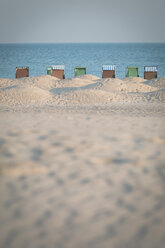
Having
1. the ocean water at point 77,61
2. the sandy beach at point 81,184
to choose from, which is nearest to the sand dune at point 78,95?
the sandy beach at point 81,184

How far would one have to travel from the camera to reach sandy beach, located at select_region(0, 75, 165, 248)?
76.9 inches

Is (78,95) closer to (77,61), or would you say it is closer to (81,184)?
(81,184)

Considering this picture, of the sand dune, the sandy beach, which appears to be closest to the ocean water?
the sand dune

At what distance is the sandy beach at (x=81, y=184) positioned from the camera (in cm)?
195

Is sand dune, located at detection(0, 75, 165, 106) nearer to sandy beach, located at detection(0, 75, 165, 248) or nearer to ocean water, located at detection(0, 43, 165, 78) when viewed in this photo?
sandy beach, located at detection(0, 75, 165, 248)

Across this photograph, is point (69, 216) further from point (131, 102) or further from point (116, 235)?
point (131, 102)

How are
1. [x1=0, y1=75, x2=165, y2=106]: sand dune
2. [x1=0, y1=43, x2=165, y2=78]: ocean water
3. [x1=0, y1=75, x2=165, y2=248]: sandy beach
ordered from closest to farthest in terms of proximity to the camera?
[x1=0, y1=75, x2=165, y2=248]: sandy beach < [x1=0, y1=75, x2=165, y2=106]: sand dune < [x1=0, y1=43, x2=165, y2=78]: ocean water

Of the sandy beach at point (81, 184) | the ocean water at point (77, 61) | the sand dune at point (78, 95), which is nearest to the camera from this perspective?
the sandy beach at point (81, 184)

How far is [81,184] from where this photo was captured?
2.55 meters

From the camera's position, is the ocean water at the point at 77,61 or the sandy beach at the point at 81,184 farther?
the ocean water at the point at 77,61

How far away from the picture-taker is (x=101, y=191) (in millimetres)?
2455

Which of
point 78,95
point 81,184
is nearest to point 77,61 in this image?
point 78,95

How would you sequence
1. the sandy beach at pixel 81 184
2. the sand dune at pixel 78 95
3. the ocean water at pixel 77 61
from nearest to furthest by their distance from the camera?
the sandy beach at pixel 81 184, the sand dune at pixel 78 95, the ocean water at pixel 77 61

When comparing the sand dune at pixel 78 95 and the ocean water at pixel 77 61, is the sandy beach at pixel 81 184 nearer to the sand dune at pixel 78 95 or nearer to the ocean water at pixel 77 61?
the sand dune at pixel 78 95
